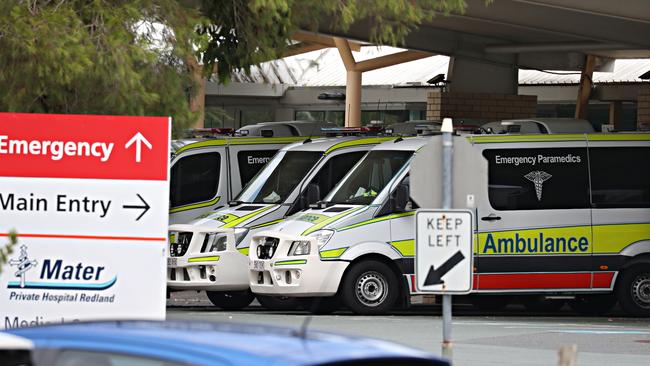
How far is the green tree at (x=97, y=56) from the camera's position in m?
12.7

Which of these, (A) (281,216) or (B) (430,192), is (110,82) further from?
(A) (281,216)

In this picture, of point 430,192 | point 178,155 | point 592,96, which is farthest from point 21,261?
point 592,96

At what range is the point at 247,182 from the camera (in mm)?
21312

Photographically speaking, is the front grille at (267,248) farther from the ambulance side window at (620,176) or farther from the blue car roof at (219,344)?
the blue car roof at (219,344)

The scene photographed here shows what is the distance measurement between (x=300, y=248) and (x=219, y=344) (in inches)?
546

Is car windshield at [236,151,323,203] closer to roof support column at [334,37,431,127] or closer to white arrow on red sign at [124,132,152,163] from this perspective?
white arrow on red sign at [124,132,152,163]

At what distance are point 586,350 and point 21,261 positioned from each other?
6.27 metres

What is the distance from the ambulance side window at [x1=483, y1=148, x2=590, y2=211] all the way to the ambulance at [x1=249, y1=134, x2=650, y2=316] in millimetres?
14

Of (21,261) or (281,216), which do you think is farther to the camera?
(281,216)

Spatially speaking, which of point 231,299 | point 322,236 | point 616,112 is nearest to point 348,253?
point 322,236

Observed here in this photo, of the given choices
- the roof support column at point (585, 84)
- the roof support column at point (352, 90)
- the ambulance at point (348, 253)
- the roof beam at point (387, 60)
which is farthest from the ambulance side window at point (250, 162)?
the roof beam at point (387, 60)

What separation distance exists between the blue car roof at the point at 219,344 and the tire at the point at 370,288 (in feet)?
43.5

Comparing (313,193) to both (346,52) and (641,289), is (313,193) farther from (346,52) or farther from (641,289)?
(346,52)

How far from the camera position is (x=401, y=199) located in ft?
61.1
